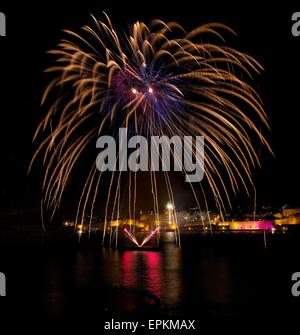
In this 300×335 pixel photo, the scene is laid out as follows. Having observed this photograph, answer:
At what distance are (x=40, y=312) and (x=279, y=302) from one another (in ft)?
22.5

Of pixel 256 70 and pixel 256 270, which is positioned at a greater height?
pixel 256 70

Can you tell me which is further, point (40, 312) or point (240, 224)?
point (240, 224)

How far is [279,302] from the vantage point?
13.3 metres

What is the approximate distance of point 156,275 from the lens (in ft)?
71.9

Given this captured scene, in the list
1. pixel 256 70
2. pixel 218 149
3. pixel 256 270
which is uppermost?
pixel 256 70

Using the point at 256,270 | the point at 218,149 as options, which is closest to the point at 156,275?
the point at 256,270
